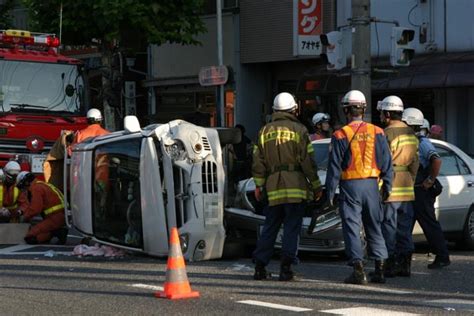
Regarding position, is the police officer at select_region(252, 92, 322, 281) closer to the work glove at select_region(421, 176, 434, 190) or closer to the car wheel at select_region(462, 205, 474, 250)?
the work glove at select_region(421, 176, 434, 190)

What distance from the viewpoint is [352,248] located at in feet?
33.2

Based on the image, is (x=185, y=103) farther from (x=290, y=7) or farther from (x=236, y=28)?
(x=290, y=7)

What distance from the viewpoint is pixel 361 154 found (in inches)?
402

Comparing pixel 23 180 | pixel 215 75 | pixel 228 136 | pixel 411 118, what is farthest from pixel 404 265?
pixel 215 75

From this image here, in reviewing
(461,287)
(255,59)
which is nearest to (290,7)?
(255,59)

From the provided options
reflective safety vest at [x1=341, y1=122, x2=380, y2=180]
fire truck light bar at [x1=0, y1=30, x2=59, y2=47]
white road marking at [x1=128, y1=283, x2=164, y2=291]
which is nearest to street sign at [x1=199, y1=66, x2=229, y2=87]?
fire truck light bar at [x1=0, y1=30, x2=59, y2=47]

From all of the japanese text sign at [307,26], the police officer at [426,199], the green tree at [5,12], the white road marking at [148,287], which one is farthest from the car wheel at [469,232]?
the green tree at [5,12]

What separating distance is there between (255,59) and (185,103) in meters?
3.33

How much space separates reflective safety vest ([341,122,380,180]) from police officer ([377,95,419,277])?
62 cm

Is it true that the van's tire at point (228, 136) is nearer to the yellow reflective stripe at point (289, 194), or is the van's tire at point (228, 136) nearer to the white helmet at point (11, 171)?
the yellow reflective stripe at point (289, 194)

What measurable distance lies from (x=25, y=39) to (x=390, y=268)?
993 centimetres

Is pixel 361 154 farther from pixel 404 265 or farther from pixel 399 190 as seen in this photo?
pixel 404 265

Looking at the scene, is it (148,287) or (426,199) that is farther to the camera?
(426,199)

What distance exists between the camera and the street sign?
1880 centimetres
